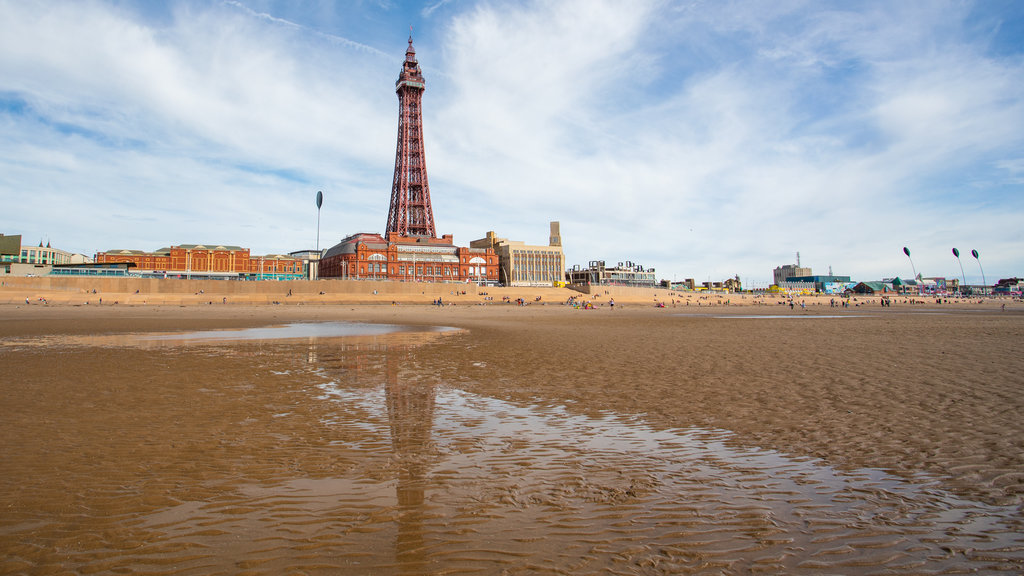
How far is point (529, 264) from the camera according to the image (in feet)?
397

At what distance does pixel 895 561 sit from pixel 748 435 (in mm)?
3199

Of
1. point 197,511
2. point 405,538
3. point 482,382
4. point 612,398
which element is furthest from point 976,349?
point 197,511

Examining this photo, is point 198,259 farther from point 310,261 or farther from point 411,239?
point 411,239


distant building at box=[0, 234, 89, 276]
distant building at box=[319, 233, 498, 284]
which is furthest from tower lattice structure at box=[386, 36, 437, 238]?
distant building at box=[0, 234, 89, 276]

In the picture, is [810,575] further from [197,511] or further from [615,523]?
[197,511]

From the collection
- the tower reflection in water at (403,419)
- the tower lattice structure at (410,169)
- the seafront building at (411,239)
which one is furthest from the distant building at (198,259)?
the tower reflection in water at (403,419)

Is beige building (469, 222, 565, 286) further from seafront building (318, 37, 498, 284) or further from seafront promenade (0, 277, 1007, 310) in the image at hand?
seafront promenade (0, 277, 1007, 310)

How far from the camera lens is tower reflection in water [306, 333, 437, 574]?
3.63 m

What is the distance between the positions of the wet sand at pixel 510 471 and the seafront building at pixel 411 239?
93.4m

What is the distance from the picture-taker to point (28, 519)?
150 inches

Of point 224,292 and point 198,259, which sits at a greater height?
point 198,259

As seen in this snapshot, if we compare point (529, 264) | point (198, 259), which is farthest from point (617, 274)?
point (198, 259)

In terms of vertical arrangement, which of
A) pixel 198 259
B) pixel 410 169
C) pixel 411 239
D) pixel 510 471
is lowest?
pixel 510 471

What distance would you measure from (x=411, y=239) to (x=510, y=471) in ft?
345
